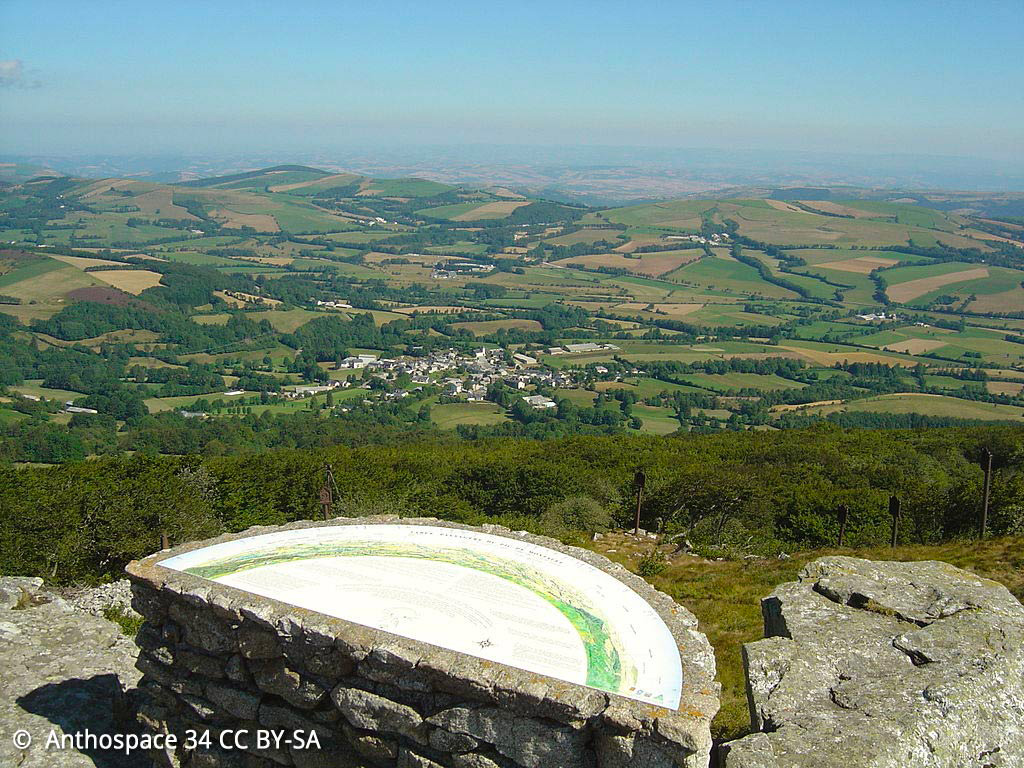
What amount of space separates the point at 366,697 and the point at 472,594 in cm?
210

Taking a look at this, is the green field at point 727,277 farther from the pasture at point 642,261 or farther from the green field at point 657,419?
the green field at point 657,419

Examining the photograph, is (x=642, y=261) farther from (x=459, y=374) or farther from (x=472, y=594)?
(x=472, y=594)

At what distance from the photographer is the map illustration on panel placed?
806cm

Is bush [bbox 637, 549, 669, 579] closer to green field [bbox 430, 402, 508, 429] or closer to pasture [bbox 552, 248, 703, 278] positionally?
green field [bbox 430, 402, 508, 429]

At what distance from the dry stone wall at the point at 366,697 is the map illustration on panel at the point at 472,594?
376 millimetres

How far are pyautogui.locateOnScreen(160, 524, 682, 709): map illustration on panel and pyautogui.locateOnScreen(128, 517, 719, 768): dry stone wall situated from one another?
376mm

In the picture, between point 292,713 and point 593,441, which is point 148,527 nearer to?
point 292,713

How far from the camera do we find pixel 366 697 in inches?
309

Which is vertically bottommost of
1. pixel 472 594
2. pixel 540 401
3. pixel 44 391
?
pixel 44 391

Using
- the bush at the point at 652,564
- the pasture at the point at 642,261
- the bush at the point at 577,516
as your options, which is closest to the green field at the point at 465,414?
the bush at the point at 577,516

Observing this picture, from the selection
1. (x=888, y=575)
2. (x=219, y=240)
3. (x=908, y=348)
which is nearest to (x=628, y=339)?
(x=908, y=348)

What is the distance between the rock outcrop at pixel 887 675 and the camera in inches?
257

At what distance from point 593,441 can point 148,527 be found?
69.0 feet

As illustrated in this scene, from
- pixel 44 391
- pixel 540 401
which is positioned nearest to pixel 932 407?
pixel 540 401
